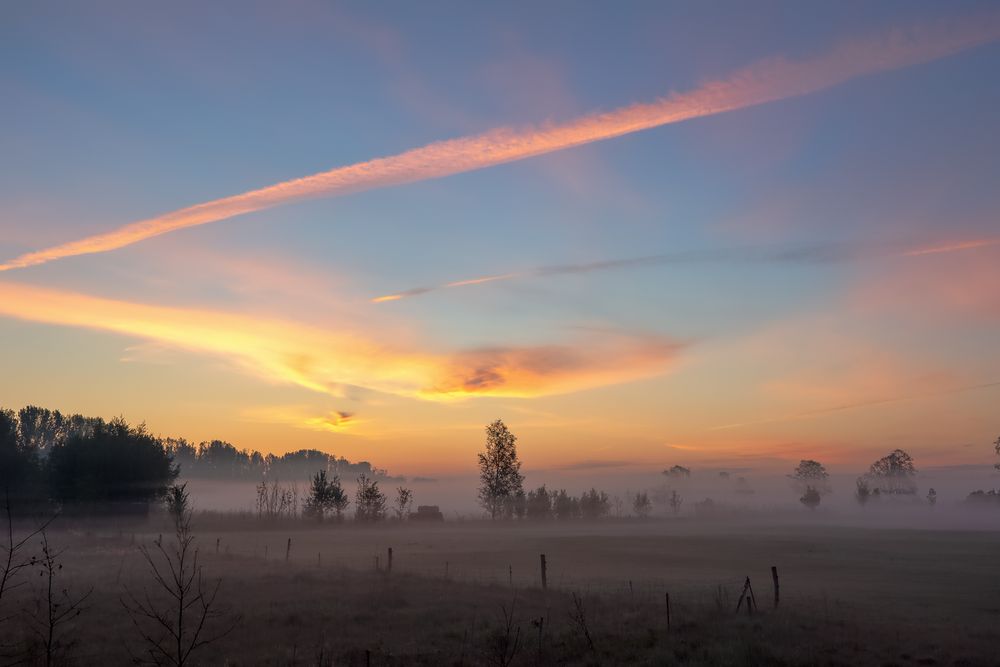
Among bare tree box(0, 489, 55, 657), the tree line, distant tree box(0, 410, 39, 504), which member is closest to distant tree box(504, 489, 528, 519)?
the tree line

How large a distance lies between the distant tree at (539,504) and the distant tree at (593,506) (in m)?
10.3

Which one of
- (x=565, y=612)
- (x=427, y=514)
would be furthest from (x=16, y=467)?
(x=565, y=612)

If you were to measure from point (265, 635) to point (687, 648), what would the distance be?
13621mm

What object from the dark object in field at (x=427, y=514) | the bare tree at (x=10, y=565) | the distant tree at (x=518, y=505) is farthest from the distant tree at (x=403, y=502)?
the bare tree at (x=10, y=565)

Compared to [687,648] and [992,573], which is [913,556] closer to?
[992,573]

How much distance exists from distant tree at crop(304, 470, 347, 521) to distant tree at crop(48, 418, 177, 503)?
29.1 metres

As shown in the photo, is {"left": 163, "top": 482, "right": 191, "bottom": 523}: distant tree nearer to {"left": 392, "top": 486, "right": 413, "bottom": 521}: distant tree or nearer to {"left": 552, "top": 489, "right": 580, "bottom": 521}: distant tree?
{"left": 392, "top": 486, "right": 413, "bottom": 521}: distant tree

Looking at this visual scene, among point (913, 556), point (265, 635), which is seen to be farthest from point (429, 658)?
point (913, 556)

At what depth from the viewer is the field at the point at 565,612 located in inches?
774

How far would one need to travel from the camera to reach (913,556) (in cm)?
5878

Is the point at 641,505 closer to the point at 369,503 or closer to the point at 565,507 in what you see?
the point at 565,507

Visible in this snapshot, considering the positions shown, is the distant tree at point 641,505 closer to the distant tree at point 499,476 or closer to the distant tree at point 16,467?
the distant tree at point 499,476

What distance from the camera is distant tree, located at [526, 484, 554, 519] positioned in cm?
13062

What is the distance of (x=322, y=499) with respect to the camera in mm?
108250
